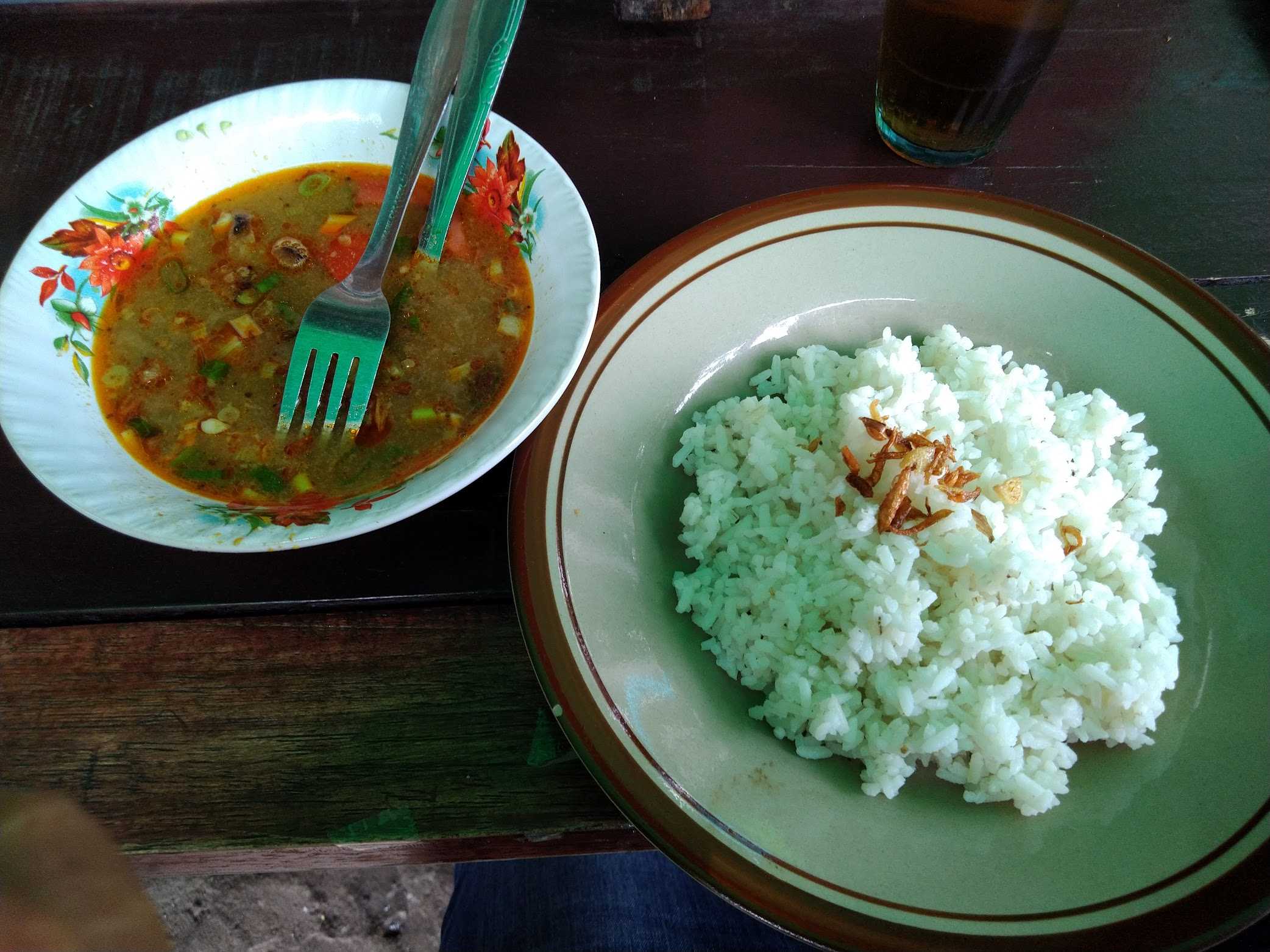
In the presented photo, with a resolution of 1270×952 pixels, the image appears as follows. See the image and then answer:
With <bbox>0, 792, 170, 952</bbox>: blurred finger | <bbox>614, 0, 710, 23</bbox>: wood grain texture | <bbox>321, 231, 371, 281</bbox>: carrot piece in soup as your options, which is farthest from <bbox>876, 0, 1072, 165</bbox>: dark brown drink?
<bbox>0, 792, 170, 952</bbox>: blurred finger

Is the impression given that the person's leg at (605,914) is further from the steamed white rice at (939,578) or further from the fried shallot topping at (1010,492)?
the fried shallot topping at (1010,492)

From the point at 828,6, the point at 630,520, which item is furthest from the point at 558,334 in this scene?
the point at 828,6

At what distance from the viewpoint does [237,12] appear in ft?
6.63

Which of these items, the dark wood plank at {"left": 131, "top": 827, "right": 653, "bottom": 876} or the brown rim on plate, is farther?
the dark wood plank at {"left": 131, "top": 827, "right": 653, "bottom": 876}

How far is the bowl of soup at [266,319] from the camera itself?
3.81 feet

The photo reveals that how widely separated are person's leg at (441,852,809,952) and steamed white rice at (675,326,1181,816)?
650 millimetres

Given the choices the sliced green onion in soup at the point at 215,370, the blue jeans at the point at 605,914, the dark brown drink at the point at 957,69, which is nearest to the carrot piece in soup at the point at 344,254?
the sliced green onion in soup at the point at 215,370

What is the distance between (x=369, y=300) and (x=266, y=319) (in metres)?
0.21

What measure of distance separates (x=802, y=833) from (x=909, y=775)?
0.24 meters

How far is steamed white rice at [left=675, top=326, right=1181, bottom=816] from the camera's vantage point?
1.21m

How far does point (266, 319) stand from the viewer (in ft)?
4.78

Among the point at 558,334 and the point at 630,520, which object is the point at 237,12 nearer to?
the point at 558,334

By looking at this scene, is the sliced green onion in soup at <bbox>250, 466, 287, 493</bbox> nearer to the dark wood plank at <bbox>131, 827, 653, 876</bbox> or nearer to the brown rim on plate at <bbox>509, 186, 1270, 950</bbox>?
the brown rim on plate at <bbox>509, 186, 1270, 950</bbox>

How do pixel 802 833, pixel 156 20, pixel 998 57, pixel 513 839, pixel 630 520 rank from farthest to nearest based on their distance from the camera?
pixel 156 20
pixel 998 57
pixel 630 520
pixel 513 839
pixel 802 833
